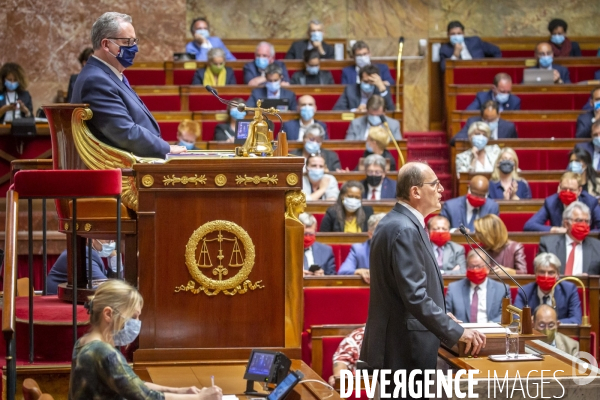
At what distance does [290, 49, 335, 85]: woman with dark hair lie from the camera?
925 cm

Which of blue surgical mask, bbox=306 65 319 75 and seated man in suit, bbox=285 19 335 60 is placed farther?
seated man in suit, bbox=285 19 335 60

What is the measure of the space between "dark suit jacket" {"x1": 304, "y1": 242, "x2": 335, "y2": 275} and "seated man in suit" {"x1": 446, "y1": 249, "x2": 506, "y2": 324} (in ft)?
3.06

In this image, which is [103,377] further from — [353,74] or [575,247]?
[353,74]

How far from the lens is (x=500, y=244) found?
616cm

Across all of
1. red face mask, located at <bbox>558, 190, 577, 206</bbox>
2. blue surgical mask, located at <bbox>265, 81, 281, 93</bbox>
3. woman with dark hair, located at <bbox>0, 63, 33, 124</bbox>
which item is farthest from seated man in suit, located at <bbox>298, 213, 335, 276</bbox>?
woman with dark hair, located at <bbox>0, 63, 33, 124</bbox>

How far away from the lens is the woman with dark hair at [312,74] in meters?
9.25

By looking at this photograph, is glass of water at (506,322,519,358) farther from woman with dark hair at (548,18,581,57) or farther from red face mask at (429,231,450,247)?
woman with dark hair at (548,18,581,57)

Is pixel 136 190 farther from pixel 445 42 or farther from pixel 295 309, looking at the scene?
pixel 445 42

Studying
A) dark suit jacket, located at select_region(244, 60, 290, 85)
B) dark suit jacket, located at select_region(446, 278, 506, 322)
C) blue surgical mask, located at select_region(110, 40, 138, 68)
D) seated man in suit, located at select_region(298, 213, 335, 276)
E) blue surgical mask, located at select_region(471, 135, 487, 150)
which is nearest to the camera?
blue surgical mask, located at select_region(110, 40, 138, 68)

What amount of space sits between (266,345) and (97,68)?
108 cm

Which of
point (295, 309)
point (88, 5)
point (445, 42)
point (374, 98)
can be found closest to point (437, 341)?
point (295, 309)

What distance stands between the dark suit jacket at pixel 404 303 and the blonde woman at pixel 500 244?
2.86 m

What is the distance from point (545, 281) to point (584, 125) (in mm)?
3126

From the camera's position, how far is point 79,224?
10.7 feet
